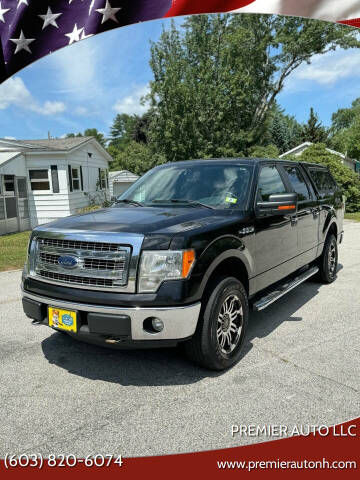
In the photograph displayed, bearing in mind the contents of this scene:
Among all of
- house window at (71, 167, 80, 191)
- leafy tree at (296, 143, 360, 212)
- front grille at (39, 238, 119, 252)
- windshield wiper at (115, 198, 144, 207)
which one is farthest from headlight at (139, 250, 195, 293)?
leafy tree at (296, 143, 360, 212)

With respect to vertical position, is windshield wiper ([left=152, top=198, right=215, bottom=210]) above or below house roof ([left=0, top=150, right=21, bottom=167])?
below

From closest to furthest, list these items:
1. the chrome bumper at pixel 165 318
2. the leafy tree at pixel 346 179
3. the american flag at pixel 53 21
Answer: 1. the chrome bumper at pixel 165 318
2. the american flag at pixel 53 21
3. the leafy tree at pixel 346 179

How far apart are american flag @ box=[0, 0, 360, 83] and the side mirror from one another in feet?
8.76

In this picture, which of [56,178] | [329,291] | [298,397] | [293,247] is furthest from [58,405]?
[56,178]

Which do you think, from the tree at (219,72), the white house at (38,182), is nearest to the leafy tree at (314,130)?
the tree at (219,72)

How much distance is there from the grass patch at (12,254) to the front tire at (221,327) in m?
6.53

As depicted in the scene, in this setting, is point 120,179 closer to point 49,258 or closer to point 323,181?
point 323,181

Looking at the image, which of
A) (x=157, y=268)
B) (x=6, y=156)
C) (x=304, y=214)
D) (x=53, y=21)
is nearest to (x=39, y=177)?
(x=6, y=156)

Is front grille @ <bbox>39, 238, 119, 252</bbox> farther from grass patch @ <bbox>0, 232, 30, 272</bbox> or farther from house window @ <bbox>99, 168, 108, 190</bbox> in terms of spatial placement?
house window @ <bbox>99, 168, 108, 190</bbox>

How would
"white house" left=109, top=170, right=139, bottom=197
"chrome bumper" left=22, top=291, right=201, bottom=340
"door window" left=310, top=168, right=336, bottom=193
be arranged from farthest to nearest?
"white house" left=109, top=170, right=139, bottom=197
"door window" left=310, top=168, right=336, bottom=193
"chrome bumper" left=22, top=291, right=201, bottom=340

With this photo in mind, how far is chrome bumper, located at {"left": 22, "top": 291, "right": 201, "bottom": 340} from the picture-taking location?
9.50 ft

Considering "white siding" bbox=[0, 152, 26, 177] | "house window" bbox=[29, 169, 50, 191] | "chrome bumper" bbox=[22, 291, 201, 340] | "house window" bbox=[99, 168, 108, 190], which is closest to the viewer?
"chrome bumper" bbox=[22, 291, 201, 340]

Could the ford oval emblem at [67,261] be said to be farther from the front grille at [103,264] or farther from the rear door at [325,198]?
the rear door at [325,198]

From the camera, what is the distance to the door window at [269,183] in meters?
4.23
